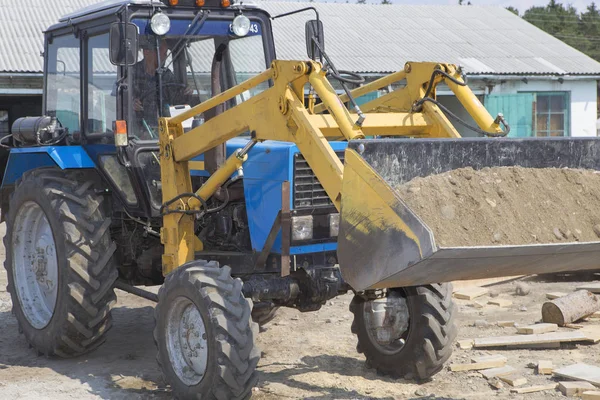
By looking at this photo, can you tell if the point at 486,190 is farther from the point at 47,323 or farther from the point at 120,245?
the point at 47,323

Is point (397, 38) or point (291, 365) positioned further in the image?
point (397, 38)

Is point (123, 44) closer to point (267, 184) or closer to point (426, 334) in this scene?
point (267, 184)

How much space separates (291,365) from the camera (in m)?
6.92

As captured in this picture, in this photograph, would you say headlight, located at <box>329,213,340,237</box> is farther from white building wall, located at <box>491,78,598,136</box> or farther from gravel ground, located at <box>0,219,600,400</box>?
white building wall, located at <box>491,78,598,136</box>

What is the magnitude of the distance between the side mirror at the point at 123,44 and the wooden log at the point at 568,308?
4278 mm

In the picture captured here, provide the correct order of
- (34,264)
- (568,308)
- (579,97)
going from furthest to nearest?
1. (579,97)
2. (568,308)
3. (34,264)

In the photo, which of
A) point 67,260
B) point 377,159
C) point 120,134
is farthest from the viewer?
point 67,260

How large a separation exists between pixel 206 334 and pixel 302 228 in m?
1.01

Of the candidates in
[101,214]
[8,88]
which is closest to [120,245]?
[101,214]

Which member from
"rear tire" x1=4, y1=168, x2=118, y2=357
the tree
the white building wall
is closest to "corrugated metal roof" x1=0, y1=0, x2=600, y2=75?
the white building wall

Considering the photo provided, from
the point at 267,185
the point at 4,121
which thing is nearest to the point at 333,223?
the point at 267,185

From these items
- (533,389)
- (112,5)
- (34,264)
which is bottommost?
(533,389)

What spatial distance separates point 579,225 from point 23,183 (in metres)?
4.35

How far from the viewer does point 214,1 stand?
708cm
